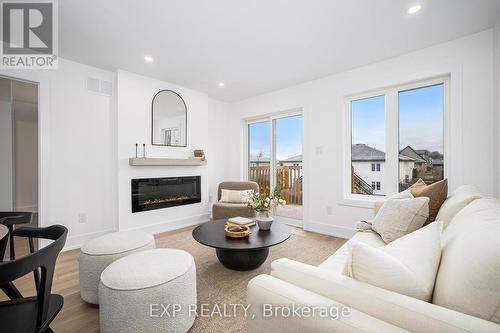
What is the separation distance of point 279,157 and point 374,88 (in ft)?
6.59

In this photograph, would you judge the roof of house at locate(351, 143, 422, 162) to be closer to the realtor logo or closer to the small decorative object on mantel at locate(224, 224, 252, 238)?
the small decorative object on mantel at locate(224, 224, 252, 238)

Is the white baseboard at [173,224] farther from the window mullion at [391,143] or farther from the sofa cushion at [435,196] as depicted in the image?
the sofa cushion at [435,196]

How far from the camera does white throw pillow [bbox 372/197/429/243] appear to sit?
162 cm

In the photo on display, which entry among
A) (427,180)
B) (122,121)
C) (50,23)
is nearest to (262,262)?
(427,180)

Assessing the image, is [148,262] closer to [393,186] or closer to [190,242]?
[190,242]

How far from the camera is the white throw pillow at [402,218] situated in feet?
5.32

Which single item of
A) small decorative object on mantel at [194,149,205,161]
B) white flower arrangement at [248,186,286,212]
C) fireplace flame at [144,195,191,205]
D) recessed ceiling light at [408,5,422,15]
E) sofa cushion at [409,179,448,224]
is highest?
recessed ceiling light at [408,5,422,15]

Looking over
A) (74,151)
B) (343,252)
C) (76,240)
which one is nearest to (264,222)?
(343,252)

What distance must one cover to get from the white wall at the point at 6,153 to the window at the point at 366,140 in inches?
239

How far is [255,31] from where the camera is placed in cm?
226

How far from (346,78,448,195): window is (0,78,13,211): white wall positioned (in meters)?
6.09

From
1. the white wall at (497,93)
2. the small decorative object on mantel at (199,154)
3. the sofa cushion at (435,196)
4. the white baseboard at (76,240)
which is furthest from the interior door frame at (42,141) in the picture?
the white wall at (497,93)

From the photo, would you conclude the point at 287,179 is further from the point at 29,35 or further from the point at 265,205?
the point at 29,35

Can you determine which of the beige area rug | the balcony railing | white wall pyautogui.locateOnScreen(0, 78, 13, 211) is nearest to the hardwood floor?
the beige area rug
